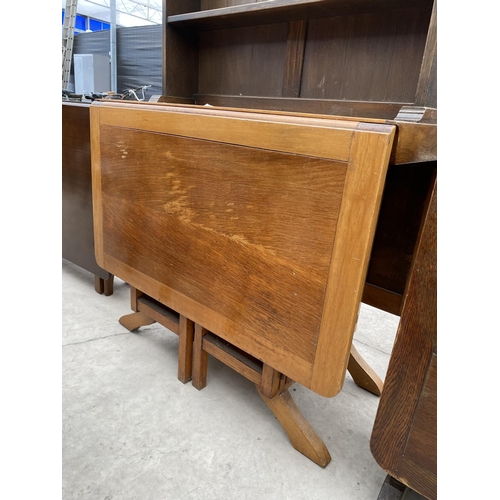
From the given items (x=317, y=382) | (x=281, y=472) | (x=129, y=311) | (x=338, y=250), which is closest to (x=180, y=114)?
(x=338, y=250)

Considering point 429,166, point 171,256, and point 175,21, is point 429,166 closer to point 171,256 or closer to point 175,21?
point 171,256

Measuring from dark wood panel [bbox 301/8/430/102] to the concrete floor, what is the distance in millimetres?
1023

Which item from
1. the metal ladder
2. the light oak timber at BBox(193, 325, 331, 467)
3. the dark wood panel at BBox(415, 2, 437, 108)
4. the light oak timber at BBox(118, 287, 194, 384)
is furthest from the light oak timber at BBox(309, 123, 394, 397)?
the metal ladder

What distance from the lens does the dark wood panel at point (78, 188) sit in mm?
1602

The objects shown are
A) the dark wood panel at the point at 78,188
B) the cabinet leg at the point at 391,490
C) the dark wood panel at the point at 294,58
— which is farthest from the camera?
the dark wood panel at the point at 78,188

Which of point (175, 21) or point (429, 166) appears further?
point (175, 21)

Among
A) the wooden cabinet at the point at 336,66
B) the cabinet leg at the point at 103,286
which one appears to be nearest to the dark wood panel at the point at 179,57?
the wooden cabinet at the point at 336,66

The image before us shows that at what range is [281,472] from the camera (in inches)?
37.4

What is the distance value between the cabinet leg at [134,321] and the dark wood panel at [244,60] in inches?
41.5

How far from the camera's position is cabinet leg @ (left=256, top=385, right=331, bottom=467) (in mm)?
985

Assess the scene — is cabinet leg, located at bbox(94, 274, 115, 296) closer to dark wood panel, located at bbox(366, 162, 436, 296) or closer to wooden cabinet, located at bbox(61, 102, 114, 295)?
wooden cabinet, located at bbox(61, 102, 114, 295)

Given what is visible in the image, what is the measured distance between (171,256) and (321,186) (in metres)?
0.52

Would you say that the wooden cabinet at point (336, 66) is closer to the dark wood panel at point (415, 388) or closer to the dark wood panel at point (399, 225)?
the dark wood panel at point (399, 225)
